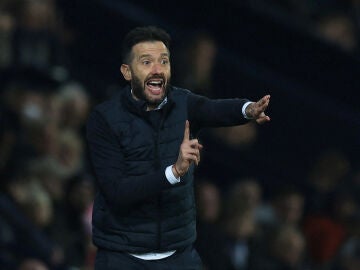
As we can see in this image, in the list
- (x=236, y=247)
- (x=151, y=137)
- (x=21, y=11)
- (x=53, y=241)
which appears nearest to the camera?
(x=151, y=137)

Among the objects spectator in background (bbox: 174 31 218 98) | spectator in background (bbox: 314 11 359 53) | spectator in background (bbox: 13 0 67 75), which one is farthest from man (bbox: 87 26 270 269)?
spectator in background (bbox: 314 11 359 53)

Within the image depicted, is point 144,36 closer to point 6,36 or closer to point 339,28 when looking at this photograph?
point 6,36

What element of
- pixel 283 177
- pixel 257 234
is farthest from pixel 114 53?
pixel 257 234

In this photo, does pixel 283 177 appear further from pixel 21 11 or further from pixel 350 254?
pixel 21 11

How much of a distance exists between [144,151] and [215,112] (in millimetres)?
346

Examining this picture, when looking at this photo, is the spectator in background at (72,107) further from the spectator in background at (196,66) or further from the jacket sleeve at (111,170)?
the jacket sleeve at (111,170)

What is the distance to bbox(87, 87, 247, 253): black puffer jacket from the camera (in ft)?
18.3

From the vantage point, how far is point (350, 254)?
10.9 m

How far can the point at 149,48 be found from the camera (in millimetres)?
5582

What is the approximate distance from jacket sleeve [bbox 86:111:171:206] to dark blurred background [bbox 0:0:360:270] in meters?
3.02

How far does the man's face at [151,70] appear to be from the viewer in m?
5.57

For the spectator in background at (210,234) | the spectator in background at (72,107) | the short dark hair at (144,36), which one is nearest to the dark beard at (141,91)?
the short dark hair at (144,36)

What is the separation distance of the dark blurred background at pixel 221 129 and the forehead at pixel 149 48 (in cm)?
324

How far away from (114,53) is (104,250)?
22.6ft
